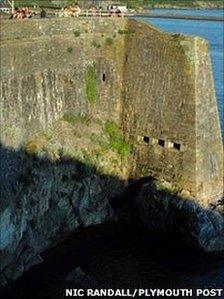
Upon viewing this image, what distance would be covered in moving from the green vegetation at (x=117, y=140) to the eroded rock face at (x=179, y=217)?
2.49 meters

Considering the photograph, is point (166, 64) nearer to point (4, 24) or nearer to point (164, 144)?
point (164, 144)

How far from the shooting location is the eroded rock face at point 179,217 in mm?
31500

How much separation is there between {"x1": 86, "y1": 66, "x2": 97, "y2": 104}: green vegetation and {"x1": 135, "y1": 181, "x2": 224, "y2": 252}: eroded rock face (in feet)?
16.2

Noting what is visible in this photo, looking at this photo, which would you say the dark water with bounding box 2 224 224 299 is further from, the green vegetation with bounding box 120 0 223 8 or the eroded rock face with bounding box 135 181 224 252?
the green vegetation with bounding box 120 0 223 8

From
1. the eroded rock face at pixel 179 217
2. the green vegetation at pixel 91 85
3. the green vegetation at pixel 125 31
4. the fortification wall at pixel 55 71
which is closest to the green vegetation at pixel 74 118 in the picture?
the fortification wall at pixel 55 71

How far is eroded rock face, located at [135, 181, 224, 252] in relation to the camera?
31.5m

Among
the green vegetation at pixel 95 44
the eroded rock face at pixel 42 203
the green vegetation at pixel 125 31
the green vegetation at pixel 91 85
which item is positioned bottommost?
the eroded rock face at pixel 42 203

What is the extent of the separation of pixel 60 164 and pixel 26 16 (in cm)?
678

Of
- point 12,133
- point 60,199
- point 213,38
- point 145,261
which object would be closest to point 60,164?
point 60,199

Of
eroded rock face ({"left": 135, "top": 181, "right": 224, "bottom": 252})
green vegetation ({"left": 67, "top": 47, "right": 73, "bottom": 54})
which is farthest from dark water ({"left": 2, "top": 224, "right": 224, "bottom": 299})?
green vegetation ({"left": 67, "top": 47, "right": 73, "bottom": 54})

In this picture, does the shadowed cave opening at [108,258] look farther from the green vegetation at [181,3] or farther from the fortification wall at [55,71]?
the green vegetation at [181,3]

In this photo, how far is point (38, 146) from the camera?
30.8 meters

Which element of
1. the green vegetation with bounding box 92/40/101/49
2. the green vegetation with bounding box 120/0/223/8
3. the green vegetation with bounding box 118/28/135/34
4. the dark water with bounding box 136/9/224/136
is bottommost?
the green vegetation with bounding box 120/0/223/8

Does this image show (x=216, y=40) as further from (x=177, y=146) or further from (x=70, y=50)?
(x=70, y=50)
